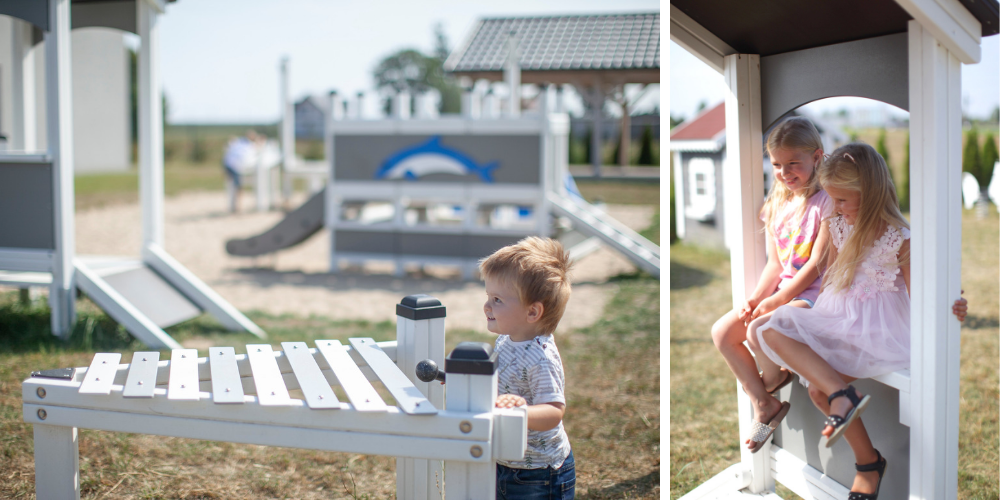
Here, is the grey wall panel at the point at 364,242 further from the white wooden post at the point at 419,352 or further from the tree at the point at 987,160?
the tree at the point at 987,160

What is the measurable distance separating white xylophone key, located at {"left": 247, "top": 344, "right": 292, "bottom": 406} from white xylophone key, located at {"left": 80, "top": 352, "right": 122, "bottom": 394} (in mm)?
363

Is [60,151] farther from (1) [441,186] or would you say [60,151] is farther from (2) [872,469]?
(2) [872,469]

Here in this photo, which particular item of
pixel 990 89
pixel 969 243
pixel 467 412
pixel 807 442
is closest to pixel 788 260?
pixel 807 442

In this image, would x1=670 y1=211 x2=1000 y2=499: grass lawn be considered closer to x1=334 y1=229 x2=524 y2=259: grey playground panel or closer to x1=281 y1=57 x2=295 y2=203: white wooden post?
x1=334 y1=229 x2=524 y2=259: grey playground panel

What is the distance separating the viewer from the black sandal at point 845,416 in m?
2.04

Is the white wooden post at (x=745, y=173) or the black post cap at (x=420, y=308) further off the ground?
the white wooden post at (x=745, y=173)

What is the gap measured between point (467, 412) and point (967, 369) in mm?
4138

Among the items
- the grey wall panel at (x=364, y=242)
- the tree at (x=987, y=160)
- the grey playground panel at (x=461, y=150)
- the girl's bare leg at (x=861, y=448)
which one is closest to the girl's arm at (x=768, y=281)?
the girl's bare leg at (x=861, y=448)

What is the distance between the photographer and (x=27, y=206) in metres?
4.73

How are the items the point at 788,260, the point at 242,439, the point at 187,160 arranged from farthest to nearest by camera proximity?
the point at 187,160 < the point at 788,260 < the point at 242,439

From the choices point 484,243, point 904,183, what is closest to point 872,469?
point 484,243

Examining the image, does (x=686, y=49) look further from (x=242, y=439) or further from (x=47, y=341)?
(x=47, y=341)

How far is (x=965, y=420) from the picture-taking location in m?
3.56

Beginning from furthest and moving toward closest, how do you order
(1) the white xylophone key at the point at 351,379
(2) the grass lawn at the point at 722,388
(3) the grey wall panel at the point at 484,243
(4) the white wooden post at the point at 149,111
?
(3) the grey wall panel at the point at 484,243
(4) the white wooden post at the point at 149,111
(2) the grass lawn at the point at 722,388
(1) the white xylophone key at the point at 351,379
